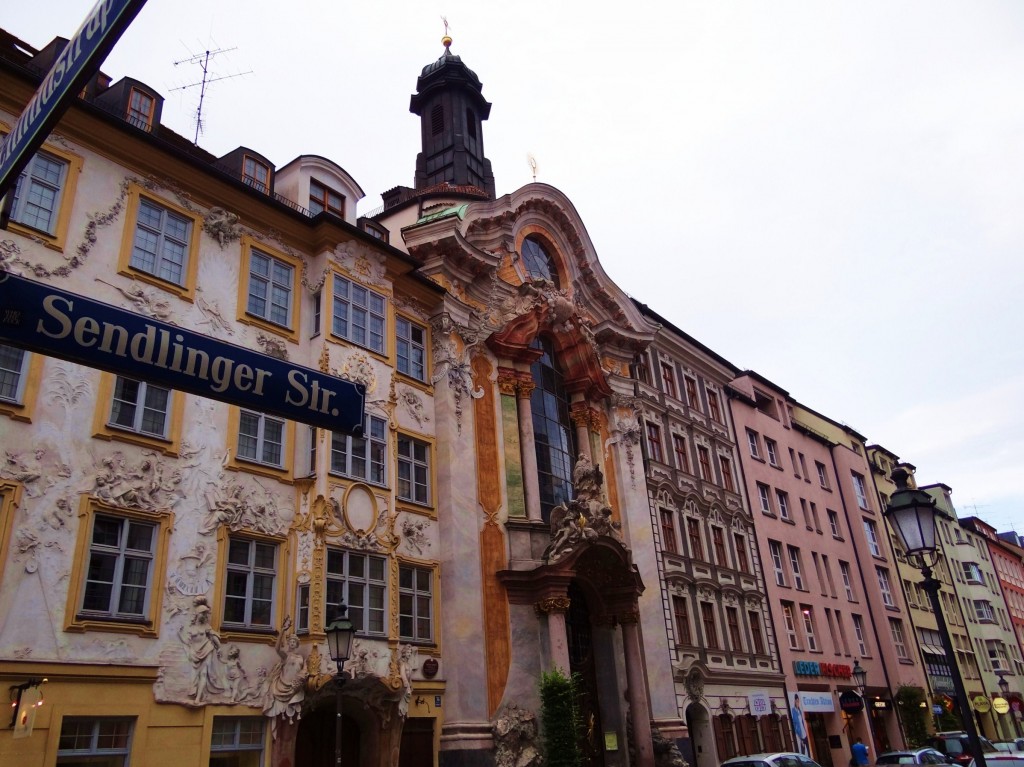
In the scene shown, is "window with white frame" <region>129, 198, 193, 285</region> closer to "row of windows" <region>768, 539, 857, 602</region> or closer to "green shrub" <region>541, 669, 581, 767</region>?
"green shrub" <region>541, 669, 581, 767</region>

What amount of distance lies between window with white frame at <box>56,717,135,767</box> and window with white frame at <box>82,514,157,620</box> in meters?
1.91

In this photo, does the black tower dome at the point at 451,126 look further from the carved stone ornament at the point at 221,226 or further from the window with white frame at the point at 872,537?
the window with white frame at the point at 872,537

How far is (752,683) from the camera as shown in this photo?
35.7m

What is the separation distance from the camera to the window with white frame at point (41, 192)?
1695 centimetres

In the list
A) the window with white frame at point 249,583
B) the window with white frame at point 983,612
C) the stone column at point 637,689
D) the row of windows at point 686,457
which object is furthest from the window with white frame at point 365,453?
the window with white frame at point 983,612

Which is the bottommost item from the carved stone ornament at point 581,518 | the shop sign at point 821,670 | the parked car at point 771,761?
the parked car at point 771,761

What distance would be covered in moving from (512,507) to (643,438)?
34.1 ft

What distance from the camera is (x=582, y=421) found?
A: 32.5 metres

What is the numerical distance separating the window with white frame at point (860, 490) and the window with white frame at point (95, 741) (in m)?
47.4

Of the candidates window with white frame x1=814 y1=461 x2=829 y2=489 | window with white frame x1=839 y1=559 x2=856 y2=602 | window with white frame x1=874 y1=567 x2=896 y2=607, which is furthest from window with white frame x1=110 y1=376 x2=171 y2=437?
window with white frame x1=874 y1=567 x2=896 y2=607

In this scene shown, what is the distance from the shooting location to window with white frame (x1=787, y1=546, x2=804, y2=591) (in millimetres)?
42753

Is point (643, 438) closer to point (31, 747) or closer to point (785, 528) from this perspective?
point (785, 528)

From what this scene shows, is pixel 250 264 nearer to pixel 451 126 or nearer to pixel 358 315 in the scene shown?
pixel 358 315

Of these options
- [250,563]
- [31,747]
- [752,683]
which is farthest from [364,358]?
[752,683]
